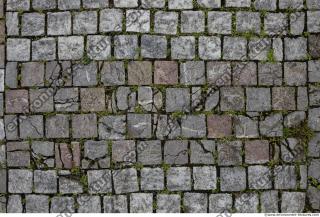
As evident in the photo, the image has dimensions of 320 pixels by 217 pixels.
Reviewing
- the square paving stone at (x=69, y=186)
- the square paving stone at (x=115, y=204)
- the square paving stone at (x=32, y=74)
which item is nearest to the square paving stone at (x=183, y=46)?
the square paving stone at (x=32, y=74)

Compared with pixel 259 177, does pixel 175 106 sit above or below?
above

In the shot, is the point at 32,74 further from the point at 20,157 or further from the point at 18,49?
the point at 20,157

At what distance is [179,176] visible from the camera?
531 centimetres

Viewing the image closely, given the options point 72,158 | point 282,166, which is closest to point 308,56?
point 282,166

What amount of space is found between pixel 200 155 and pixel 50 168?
204 centimetres

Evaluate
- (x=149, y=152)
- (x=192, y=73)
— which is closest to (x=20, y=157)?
(x=149, y=152)

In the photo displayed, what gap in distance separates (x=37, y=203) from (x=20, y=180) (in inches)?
15.4

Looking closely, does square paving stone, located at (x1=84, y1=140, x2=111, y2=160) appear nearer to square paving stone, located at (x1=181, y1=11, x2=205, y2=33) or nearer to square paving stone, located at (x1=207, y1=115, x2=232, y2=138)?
square paving stone, located at (x1=207, y1=115, x2=232, y2=138)

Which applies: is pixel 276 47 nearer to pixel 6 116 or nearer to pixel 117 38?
pixel 117 38

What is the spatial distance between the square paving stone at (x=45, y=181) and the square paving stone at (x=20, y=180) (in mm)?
83

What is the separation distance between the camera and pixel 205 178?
5312mm

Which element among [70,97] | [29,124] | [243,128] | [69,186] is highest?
[70,97]

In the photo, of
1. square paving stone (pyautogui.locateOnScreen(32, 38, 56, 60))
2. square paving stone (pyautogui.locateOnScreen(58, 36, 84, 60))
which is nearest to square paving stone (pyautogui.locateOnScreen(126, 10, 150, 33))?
square paving stone (pyautogui.locateOnScreen(58, 36, 84, 60))

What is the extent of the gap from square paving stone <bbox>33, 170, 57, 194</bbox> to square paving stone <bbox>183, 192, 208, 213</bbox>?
1796 mm
